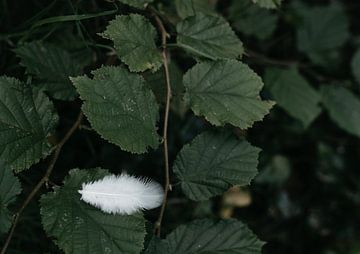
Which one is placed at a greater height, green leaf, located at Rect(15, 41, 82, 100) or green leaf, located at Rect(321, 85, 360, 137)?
green leaf, located at Rect(15, 41, 82, 100)

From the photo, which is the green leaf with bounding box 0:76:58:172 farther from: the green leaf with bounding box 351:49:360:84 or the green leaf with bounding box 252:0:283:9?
the green leaf with bounding box 351:49:360:84

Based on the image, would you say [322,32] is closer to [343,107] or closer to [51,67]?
[343,107]

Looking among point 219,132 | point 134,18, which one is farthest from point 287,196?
point 134,18

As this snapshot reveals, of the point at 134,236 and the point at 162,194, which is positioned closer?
the point at 134,236

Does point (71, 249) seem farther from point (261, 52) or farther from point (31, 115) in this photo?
point (261, 52)

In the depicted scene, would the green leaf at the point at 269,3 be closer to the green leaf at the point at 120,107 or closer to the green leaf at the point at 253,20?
the green leaf at the point at 120,107

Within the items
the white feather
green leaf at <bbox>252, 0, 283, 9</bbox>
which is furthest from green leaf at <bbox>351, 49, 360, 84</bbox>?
the white feather
